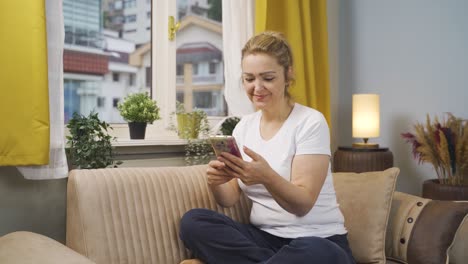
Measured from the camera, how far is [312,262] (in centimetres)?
141

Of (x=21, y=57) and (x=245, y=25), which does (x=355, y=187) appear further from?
(x=21, y=57)

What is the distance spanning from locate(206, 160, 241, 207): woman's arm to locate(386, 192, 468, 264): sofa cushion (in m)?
0.64

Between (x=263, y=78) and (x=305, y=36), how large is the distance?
1.18 meters

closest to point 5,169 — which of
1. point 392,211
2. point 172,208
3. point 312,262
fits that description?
point 172,208

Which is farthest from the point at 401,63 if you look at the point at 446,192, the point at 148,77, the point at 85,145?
the point at 85,145

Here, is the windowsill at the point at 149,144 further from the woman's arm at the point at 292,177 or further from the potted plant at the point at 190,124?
the woman's arm at the point at 292,177

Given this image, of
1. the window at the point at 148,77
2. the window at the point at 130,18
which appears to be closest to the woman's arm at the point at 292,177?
the window at the point at 148,77

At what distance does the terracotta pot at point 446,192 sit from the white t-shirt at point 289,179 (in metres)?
1.01

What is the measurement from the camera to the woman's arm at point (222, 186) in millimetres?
1604

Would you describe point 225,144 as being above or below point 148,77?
below

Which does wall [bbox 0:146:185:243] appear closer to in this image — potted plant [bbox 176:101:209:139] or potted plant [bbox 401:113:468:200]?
potted plant [bbox 176:101:209:139]

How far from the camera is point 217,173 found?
62.8 inches

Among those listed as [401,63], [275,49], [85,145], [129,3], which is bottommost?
[85,145]

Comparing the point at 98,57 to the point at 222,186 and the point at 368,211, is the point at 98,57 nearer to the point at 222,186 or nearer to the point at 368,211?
the point at 222,186
